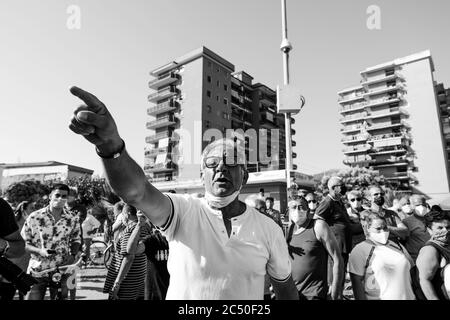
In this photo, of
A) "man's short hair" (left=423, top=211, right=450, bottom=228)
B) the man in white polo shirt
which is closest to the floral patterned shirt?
the man in white polo shirt

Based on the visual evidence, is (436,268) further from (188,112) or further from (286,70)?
(188,112)

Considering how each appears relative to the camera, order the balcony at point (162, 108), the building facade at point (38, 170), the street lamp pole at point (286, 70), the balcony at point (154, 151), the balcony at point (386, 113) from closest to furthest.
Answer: the street lamp pole at point (286, 70) → the balcony at point (154, 151) → the balcony at point (162, 108) → the balcony at point (386, 113) → the building facade at point (38, 170)

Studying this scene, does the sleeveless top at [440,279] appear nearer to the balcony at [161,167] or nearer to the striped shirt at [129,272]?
the striped shirt at [129,272]

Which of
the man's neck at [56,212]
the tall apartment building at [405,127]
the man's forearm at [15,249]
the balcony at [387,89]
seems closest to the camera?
the man's forearm at [15,249]

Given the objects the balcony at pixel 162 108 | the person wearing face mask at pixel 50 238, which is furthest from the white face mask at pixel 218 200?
the balcony at pixel 162 108

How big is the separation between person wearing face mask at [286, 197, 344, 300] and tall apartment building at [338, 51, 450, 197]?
55.3m

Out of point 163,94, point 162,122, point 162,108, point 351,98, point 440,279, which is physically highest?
point 351,98

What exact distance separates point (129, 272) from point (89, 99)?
315 centimetres

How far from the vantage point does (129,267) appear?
11.7 ft

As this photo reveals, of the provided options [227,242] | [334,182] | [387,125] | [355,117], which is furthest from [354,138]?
[227,242]

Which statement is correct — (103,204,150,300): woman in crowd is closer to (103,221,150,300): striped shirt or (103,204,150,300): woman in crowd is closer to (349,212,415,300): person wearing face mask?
(103,221,150,300): striped shirt

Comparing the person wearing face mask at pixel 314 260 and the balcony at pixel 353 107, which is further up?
the balcony at pixel 353 107

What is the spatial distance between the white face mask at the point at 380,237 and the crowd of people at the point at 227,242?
0.01 metres

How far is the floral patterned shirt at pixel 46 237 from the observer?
3891mm
